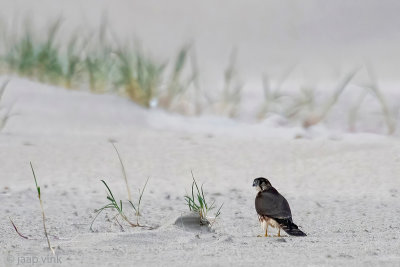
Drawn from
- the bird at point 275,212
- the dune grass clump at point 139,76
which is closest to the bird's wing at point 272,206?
the bird at point 275,212

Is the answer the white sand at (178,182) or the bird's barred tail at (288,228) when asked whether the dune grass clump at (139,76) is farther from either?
the bird's barred tail at (288,228)

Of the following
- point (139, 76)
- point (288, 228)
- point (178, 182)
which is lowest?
point (288, 228)

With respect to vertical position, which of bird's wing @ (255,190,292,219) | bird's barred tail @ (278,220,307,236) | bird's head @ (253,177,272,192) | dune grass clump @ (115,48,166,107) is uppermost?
dune grass clump @ (115,48,166,107)

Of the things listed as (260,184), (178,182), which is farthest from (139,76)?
(260,184)

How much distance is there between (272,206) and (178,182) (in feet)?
5.27

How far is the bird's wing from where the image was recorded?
2.34 meters

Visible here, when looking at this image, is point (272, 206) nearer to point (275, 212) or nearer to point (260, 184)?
point (275, 212)

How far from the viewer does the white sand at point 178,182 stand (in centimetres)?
207

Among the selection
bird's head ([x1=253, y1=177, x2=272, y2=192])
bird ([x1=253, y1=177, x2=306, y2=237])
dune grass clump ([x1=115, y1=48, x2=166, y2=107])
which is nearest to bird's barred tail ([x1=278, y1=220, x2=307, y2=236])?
bird ([x1=253, y1=177, x2=306, y2=237])

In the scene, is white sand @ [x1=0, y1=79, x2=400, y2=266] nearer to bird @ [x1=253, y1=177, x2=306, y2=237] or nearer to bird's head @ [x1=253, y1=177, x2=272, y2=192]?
bird @ [x1=253, y1=177, x2=306, y2=237]

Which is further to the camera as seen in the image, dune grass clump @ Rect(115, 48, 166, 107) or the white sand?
dune grass clump @ Rect(115, 48, 166, 107)

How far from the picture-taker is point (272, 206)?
2.37 m

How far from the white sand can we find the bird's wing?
0.08 metres

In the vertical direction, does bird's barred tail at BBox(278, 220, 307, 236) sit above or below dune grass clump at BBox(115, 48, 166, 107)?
below
